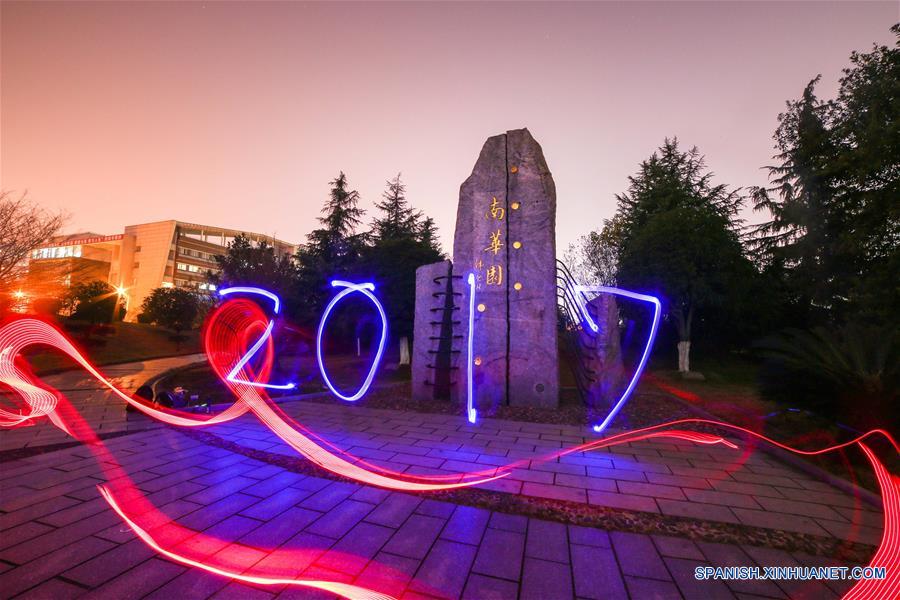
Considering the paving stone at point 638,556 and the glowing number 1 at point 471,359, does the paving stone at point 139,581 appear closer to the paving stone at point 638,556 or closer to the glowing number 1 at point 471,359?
the paving stone at point 638,556

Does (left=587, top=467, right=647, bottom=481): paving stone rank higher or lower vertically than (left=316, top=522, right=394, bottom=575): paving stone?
higher

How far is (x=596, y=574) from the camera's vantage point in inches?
110

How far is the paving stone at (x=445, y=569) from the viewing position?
2607 millimetres

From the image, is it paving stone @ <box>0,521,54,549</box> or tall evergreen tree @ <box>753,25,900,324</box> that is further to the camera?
tall evergreen tree @ <box>753,25,900,324</box>

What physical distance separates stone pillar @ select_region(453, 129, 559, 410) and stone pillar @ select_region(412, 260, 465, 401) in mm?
370

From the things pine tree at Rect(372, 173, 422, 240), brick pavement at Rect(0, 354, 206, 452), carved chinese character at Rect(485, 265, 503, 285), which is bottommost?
brick pavement at Rect(0, 354, 206, 452)

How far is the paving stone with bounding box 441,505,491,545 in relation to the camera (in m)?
3.30

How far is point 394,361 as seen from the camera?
77.8ft

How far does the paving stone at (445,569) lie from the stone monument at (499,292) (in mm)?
5901

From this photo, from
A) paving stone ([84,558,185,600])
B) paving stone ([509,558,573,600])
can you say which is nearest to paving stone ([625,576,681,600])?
paving stone ([509,558,573,600])

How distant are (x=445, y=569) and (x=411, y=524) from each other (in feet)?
2.52

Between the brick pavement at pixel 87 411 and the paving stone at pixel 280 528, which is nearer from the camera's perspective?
the paving stone at pixel 280 528

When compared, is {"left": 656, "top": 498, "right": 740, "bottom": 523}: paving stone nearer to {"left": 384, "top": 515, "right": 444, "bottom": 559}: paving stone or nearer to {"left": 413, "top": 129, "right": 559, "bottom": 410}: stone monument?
{"left": 384, "top": 515, "right": 444, "bottom": 559}: paving stone

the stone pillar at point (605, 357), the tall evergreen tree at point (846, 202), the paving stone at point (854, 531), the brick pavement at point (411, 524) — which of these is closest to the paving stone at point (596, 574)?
the brick pavement at point (411, 524)
